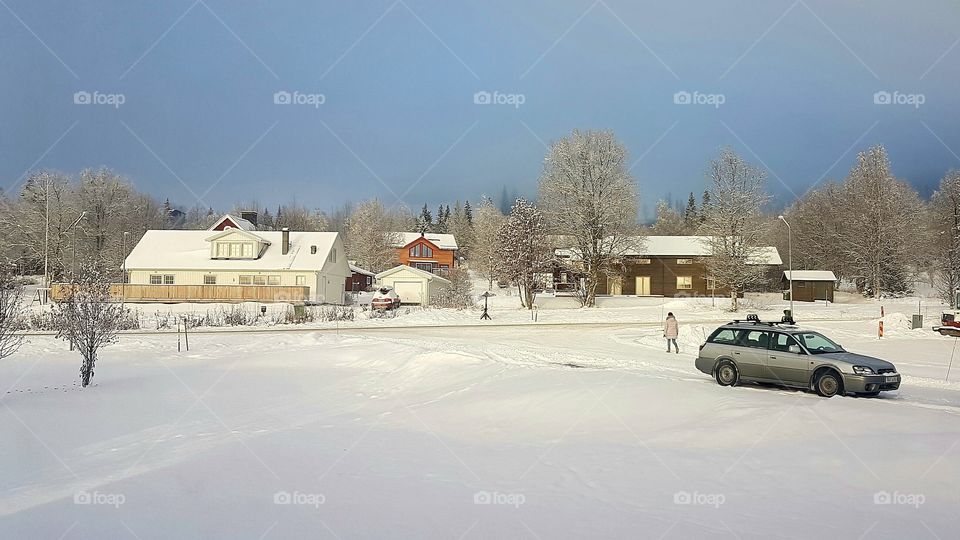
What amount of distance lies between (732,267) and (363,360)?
39.4 meters

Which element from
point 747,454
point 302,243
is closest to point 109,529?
point 747,454

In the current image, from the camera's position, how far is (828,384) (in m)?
15.0

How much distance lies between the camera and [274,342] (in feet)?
88.3

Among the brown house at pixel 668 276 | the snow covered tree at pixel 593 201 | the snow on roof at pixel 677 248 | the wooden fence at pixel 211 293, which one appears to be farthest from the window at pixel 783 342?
the brown house at pixel 668 276

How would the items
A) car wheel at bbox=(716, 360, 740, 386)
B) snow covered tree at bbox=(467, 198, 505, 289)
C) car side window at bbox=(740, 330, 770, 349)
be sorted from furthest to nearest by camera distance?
snow covered tree at bbox=(467, 198, 505, 289) → car wheel at bbox=(716, 360, 740, 386) → car side window at bbox=(740, 330, 770, 349)

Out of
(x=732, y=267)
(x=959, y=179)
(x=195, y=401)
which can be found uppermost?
(x=959, y=179)

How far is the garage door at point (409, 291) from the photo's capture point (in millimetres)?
59875

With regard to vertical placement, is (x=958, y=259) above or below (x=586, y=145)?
below

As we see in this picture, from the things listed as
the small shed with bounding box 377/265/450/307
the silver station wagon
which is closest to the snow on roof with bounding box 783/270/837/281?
→ the small shed with bounding box 377/265/450/307

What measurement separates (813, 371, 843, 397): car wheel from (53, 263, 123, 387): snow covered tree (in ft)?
60.9

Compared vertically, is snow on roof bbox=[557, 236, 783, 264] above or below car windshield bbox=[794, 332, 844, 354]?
above

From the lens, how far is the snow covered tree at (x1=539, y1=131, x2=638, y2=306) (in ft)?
175

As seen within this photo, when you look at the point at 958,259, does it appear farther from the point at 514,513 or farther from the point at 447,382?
the point at 514,513

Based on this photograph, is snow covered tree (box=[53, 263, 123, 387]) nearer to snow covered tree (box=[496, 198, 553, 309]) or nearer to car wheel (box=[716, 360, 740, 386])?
car wheel (box=[716, 360, 740, 386])
